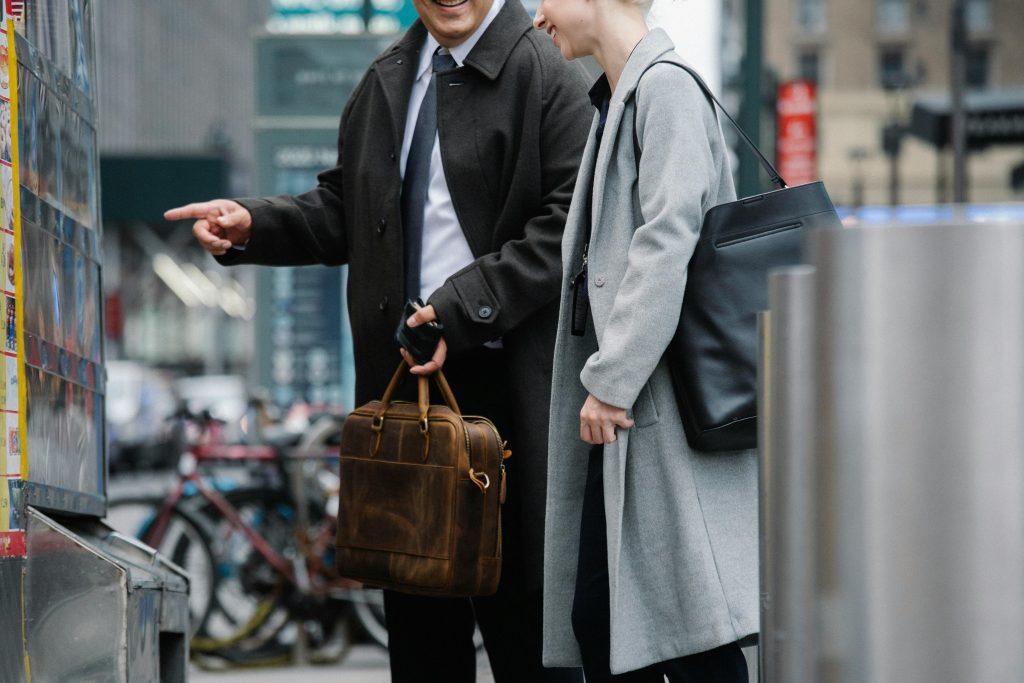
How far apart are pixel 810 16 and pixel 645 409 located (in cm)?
6536

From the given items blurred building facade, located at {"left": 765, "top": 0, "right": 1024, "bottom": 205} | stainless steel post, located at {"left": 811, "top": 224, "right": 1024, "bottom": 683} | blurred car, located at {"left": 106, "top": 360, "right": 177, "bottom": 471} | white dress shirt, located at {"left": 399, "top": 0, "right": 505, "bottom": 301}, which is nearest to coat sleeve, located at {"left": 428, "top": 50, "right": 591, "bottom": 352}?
white dress shirt, located at {"left": 399, "top": 0, "right": 505, "bottom": 301}

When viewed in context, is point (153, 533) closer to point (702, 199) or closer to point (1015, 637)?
point (702, 199)

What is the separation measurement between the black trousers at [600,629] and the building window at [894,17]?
2534 inches

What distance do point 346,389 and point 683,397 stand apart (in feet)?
31.7

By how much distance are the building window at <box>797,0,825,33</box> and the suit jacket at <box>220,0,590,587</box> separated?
64.2 m

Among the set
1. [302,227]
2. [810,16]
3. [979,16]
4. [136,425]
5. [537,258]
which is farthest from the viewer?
[810,16]

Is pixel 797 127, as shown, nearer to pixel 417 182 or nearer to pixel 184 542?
pixel 184 542

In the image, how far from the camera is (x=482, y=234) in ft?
10.5

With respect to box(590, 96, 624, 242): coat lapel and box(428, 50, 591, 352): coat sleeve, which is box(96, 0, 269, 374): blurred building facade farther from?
box(590, 96, 624, 242): coat lapel

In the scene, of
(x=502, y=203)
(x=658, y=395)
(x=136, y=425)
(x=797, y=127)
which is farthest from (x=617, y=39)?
(x=136, y=425)

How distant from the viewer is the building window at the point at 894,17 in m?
63.9

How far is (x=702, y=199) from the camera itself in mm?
2686

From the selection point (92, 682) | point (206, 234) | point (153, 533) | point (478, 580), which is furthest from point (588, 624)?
point (153, 533)

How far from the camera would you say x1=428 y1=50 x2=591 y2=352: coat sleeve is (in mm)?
3043
